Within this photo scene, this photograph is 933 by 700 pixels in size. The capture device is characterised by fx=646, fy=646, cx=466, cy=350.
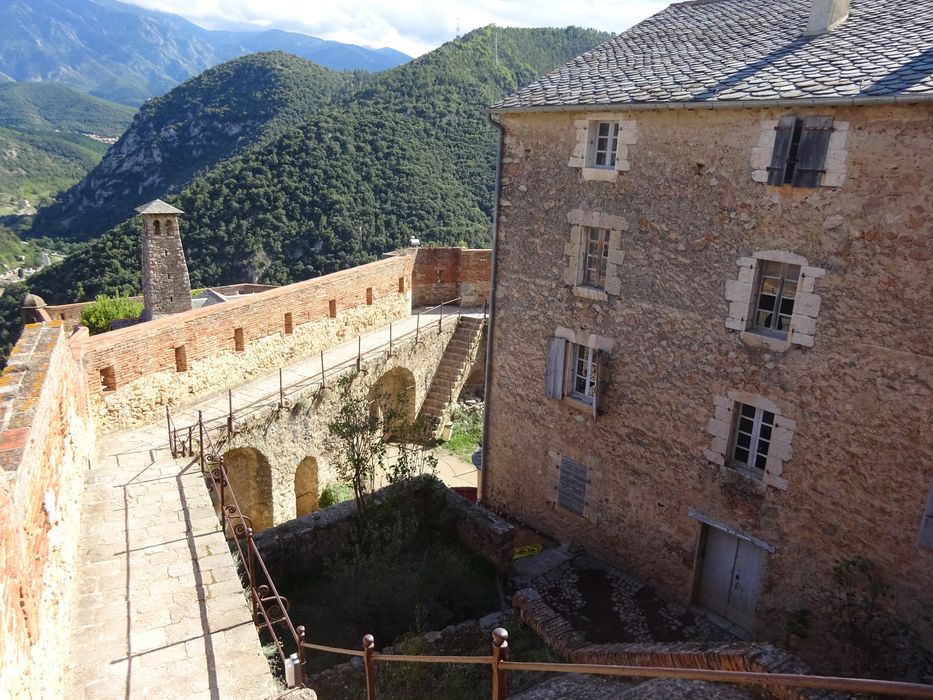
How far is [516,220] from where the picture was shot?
36.6ft

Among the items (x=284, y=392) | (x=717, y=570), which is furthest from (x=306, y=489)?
(x=717, y=570)

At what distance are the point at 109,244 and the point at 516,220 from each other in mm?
38451

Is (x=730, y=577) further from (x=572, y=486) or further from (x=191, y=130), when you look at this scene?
(x=191, y=130)

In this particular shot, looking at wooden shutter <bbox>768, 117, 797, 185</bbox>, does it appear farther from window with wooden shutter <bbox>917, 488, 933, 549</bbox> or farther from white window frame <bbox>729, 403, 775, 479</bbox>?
window with wooden shutter <bbox>917, 488, 933, 549</bbox>

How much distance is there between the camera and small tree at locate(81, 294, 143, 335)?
26641mm

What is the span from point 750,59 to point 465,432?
42.1ft

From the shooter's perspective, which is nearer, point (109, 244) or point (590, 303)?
point (590, 303)

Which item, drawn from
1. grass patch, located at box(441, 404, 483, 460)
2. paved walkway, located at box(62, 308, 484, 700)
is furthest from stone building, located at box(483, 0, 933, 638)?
grass patch, located at box(441, 404, 483, 460)

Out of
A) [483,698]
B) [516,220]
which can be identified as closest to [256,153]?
[516,220]

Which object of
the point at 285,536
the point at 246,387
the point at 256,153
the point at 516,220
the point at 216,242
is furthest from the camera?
the point at 256,153

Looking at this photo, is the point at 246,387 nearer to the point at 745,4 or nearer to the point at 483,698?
the point at 483,698

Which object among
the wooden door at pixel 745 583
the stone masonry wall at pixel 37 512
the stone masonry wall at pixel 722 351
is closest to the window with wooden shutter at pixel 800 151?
the stone masonry wall at pixel 722 351

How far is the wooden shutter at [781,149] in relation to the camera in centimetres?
781

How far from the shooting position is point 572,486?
1138 cm
